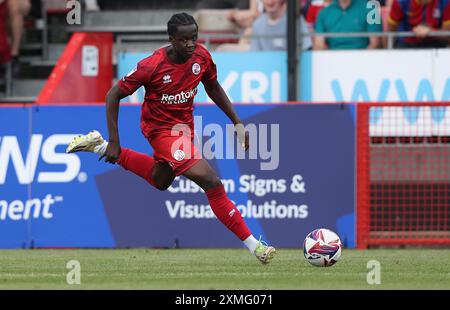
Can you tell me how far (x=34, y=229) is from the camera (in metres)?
14.9

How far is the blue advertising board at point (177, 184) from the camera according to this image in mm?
14695

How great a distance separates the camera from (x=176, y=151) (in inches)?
458

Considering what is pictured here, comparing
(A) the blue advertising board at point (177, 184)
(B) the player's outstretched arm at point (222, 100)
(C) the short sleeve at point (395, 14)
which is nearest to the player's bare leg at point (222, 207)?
(B) the player's outstretched arm at point (222, 100)

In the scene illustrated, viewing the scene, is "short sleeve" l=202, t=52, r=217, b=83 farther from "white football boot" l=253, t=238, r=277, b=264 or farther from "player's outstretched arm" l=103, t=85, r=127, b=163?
"white football boot" l=253, t=238, r=277, b=264

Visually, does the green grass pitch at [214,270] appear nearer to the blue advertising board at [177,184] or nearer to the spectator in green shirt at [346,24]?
the blue advertising board at [177,184]

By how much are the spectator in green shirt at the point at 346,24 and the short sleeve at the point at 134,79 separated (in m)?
5.62

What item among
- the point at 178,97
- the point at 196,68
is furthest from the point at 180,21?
the point at 178,97

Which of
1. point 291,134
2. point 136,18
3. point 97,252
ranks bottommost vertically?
point 97,252

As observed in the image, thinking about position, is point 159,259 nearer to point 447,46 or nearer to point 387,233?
point 387,233

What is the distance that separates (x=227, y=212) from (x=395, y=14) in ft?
19.5

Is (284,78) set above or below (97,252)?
above

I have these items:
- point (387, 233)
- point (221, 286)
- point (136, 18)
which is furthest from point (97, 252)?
point (136, 18)

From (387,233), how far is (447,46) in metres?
3.10
